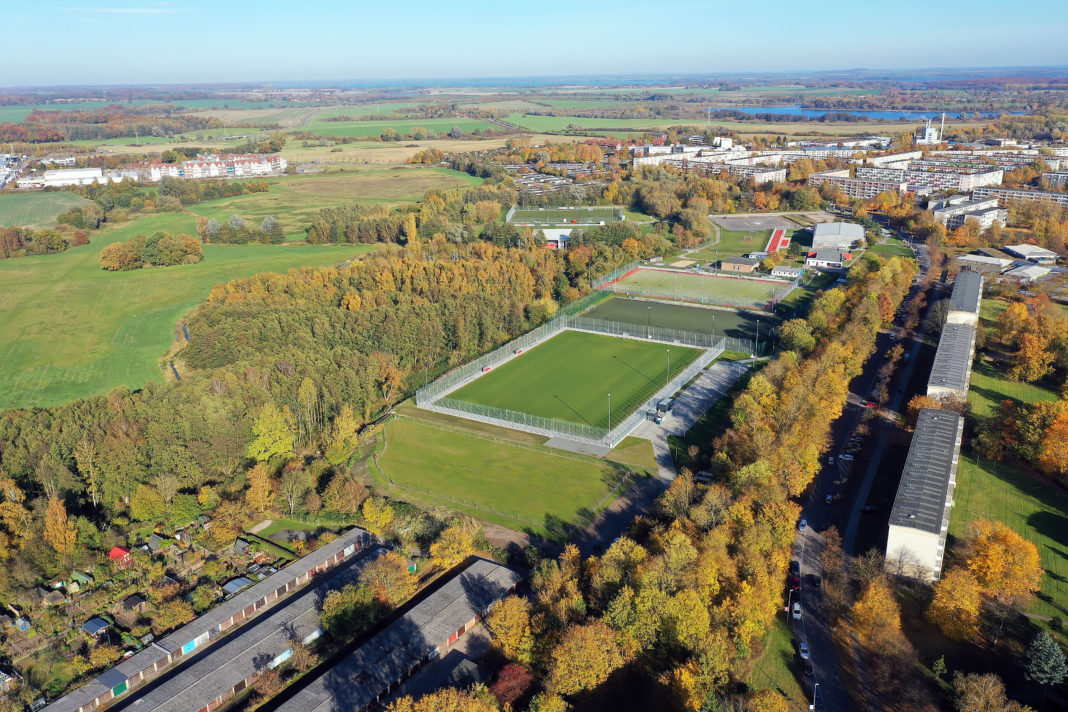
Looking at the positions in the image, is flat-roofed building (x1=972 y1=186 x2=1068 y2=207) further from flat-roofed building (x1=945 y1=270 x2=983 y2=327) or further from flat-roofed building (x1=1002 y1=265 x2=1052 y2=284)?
flat-roofed building (x1=945 y1=270 x2=983 y2=327)

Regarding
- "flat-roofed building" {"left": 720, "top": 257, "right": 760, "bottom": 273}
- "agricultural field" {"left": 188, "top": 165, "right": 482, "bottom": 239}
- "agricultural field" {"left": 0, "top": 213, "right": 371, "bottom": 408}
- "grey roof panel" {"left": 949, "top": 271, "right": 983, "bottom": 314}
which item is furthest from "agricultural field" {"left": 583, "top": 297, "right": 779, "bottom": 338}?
"agricultural field" {"left": 188, "top": 165, "right": 482, "bottom": 239}

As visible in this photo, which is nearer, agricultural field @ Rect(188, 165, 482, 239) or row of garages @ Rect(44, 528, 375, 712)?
row of garages @ Rect(44, 528, 375, 712)

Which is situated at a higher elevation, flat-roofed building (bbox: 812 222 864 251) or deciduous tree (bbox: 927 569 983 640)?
flat-roofed building (bbox: 812 222 864 251)

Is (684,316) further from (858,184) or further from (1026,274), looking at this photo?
(858,184)

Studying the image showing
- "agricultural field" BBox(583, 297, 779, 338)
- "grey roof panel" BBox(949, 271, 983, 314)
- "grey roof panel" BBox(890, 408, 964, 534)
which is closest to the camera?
"grey roof panel" BBox(890, 408, 964, 534)

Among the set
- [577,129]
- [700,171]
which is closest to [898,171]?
[700,171]

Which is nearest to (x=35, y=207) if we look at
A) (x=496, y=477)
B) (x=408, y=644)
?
(x=496, y=477)

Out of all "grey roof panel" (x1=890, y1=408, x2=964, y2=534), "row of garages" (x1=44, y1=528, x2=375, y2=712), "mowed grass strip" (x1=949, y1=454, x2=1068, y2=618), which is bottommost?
"row of garages" (x1=44, y1=528, x2=375, y2=712)
